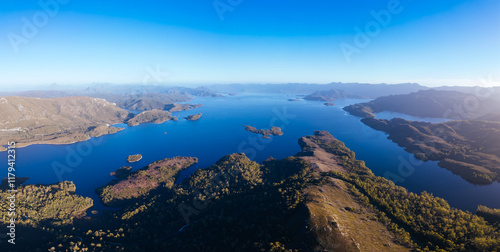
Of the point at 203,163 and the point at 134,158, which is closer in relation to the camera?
the point at 203,163

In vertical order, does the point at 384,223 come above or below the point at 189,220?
above

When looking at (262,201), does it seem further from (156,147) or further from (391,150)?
(391,150)

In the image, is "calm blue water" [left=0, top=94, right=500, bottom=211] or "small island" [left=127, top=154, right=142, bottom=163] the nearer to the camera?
"calm blue water" [left=0, top=94, right=500, bottom=211]

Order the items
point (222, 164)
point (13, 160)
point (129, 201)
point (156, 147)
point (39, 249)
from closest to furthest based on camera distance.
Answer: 1. point (39, 249)
2. point (129, 201)
3. point (222, 164)
4. point (13, 160)
5. point (156, 147)

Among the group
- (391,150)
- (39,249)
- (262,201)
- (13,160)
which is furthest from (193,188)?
(391,150)

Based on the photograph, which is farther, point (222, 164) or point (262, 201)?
point (222, 164)

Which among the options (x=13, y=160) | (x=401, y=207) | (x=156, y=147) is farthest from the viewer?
(x=156, y=147)

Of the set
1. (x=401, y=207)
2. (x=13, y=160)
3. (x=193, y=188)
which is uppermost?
(x=401, y=207)

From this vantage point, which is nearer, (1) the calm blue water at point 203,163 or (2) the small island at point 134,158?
(1) the calm blue water at point 203,163

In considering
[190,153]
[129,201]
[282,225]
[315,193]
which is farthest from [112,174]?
[315,193]

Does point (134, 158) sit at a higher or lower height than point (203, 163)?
lower
